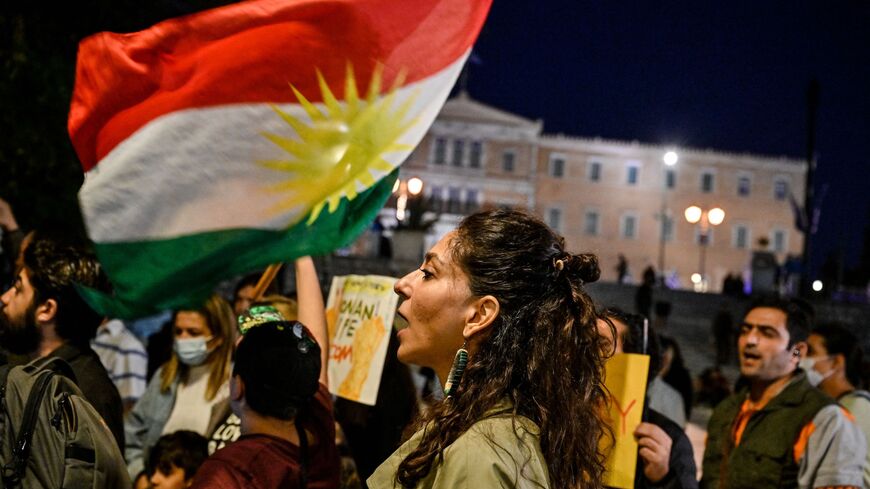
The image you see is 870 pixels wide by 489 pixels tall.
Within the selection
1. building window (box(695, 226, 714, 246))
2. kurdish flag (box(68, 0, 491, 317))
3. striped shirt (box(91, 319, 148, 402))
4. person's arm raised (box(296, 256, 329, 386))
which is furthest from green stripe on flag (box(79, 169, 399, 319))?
building window (box(695, 226, 714, 246))

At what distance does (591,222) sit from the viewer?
71938mm

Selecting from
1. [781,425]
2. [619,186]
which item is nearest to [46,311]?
[781,425]

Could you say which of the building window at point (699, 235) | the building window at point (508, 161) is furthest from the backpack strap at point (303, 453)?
the building window at point (699, 235)

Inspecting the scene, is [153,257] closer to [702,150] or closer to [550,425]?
[550,425]

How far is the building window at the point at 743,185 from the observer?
2844 inches

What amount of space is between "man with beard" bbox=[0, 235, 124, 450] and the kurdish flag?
153mm

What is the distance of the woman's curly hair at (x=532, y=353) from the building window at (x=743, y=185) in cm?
7418

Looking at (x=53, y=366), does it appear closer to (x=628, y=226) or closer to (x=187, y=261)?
(x=187, y=261)

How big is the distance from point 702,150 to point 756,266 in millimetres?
46517

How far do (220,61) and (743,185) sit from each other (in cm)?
7360

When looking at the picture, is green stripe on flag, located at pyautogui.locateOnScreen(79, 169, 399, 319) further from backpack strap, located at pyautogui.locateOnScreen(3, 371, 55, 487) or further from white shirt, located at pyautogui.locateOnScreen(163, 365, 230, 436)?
white shirt, located at pyautogui.locateOnScreen(163, 365, 230, 436)

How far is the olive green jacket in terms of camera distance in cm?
175

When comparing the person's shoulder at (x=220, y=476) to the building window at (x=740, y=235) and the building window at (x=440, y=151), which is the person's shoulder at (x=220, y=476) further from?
the building window at (x=740, y=235)

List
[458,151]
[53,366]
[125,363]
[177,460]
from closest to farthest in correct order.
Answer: [53,366] < [177,460] < [125,363] < [458,151]
